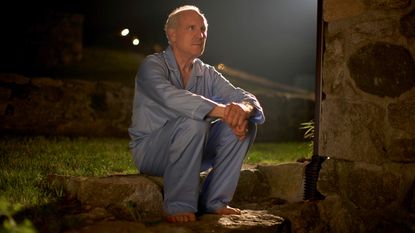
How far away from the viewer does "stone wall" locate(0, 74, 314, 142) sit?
6043 mm

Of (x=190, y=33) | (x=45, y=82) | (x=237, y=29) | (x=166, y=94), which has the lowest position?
(x=166, y=94)

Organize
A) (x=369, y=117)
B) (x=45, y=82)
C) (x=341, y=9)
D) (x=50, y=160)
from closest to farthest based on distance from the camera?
1. (x=369, y=117)
2. (x=341, y=9)
3. (x=50, y=160)
4. (x=45, y=82)

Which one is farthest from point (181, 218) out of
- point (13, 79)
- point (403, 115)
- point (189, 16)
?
point (13, 79)

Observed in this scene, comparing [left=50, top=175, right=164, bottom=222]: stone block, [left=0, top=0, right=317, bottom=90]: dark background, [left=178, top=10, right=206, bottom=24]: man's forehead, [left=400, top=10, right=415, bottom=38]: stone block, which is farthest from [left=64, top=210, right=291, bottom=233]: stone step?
Result: [left=0, top=0, right=317, bottom=90]: dark background

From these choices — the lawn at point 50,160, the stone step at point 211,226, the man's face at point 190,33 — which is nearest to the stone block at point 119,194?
the lawn at point 50,160

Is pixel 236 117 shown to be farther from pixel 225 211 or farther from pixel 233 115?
pixel 225 211

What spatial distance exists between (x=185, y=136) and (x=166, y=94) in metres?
0.28

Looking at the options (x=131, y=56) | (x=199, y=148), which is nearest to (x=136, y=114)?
(x=199, y=148)

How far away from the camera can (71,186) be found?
2.71 metres

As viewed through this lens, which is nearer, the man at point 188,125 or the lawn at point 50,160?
the man at point 188,125

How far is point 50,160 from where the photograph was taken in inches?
155

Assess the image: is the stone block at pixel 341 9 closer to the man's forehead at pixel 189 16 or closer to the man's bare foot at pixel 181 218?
the man's forehead at pixel 189 16

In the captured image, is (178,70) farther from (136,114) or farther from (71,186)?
(71,186)

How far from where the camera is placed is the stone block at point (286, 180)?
12.3 feet
